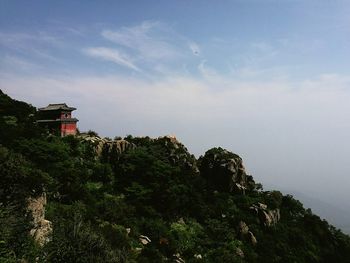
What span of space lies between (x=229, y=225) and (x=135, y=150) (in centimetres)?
1410

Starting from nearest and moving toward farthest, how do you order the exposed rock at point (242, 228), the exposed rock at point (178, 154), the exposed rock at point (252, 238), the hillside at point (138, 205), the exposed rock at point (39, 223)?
the exposed rock at point (39, 223) → the hillside at point (138, 205) → the exposed rock at point (252, 238) → the exposed rock at point (242, 228) → the exposed rock at point (178, 154)

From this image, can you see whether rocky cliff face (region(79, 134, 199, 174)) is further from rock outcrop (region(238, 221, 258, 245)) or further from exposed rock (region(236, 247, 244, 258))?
exposed rock (region(236, 247, 244, 258))

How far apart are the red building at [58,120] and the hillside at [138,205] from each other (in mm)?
1922

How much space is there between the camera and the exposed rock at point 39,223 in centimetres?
2426

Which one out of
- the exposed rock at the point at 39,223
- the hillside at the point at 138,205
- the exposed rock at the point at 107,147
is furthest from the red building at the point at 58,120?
the exposed rock at the point at 39,223

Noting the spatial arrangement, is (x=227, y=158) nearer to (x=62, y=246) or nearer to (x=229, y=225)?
(x=229, y=225)

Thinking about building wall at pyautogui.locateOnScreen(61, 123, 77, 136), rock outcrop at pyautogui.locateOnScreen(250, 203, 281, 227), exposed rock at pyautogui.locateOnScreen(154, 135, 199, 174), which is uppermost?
building wall at pyautogui.locateOnScreen(61, 123, 77, 136)

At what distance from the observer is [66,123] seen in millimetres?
54969

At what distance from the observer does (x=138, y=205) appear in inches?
1647

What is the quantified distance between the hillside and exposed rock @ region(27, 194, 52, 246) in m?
0.06

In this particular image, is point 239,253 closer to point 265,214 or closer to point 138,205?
point 265,214

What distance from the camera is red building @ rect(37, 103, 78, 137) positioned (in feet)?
179

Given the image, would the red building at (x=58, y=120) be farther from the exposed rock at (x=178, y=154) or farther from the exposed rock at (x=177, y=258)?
the exposed rock at (x=177, y=258)

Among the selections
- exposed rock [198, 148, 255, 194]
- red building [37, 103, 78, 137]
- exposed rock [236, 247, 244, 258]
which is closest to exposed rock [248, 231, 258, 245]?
exposed rock [236, 247, 244, 258]
